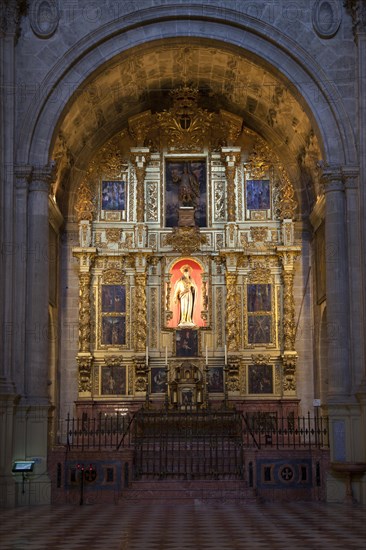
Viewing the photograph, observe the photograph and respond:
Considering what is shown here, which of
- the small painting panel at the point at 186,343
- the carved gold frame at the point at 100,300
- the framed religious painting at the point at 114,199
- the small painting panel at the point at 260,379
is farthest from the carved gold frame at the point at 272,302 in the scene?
the framed religious painting at the point at 114,199

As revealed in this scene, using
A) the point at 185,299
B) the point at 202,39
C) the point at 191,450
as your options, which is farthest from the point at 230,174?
the point at 191,450

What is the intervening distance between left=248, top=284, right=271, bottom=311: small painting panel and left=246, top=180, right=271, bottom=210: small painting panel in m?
2.73

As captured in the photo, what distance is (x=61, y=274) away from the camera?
28.8 m

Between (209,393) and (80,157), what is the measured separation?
8.80 metres

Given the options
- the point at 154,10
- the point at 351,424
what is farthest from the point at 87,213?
the point at 351,424

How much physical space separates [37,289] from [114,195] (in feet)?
27.7

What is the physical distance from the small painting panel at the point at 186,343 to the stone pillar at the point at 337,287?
23.4 feet

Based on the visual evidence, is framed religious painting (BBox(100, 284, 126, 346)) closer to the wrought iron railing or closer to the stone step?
the wrought iron railing

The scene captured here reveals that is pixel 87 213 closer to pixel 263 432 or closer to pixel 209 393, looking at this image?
pixel 209 393

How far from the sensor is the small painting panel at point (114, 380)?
28.2m

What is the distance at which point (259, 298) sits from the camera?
95.2 ft

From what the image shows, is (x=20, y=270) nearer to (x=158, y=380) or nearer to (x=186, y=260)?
(x=158, y=380)

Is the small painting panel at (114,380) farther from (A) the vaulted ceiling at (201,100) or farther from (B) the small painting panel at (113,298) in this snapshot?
(A) the vaulted ceiling at (201,100)

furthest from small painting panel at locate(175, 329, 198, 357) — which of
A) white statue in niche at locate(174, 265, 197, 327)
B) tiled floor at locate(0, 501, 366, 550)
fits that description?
tiled floor at locate(0, 501, 366, 550)
